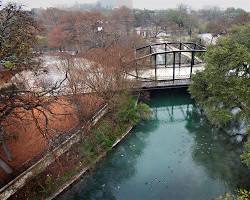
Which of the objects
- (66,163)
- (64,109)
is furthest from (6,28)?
(64,109)

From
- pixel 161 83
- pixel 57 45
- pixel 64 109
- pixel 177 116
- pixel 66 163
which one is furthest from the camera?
pixel 57 45

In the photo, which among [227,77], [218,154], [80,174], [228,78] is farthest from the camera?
[218,154]

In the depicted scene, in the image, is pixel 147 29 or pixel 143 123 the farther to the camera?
pixel 147 29

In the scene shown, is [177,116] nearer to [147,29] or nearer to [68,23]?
[68,23]

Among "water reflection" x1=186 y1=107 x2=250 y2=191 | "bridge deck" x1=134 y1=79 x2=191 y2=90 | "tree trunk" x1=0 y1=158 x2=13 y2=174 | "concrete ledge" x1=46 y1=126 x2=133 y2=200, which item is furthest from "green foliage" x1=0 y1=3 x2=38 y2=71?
"bridge deck" x1=134 y1=79 x2=191 y2=90

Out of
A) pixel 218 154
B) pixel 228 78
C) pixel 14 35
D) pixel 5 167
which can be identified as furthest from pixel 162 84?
pixel 14 35

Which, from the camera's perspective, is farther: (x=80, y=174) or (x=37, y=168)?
(x=80, y=174)

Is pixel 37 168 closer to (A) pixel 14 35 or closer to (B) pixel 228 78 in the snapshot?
(A) pixel 14 35
